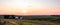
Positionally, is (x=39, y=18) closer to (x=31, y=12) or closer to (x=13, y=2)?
(x=31, y=12)

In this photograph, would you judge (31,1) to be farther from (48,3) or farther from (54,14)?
(54,14)

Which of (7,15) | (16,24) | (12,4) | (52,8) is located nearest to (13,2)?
(12,4)

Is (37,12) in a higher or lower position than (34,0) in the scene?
lower

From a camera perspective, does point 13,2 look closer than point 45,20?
No

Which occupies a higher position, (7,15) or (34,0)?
(34,0)

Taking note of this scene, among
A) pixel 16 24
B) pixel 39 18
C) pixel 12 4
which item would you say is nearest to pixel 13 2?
pixel 12 4

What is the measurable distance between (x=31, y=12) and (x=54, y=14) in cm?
29

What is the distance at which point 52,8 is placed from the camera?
4.09 ft

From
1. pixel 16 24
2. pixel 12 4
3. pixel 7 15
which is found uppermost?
pixel 12 4

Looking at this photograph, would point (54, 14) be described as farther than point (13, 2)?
No

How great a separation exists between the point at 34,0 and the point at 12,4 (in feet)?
1.01

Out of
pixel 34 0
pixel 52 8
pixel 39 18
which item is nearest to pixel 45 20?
pixel 39 18

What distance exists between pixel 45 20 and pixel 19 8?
1.25 feet

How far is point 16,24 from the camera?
4.10ft
